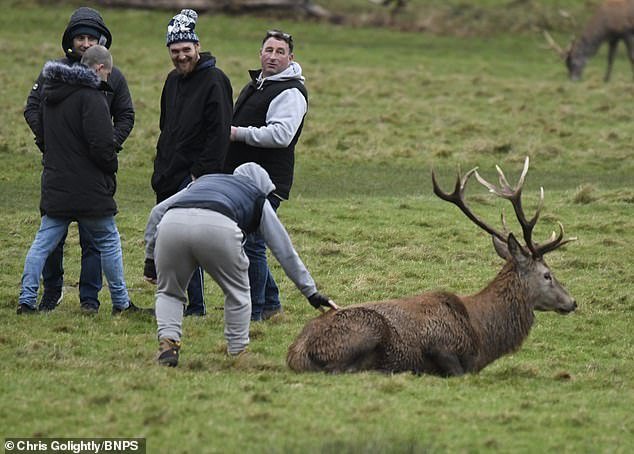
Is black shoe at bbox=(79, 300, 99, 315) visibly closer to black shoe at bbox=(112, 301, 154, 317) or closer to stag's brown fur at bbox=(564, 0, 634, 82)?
black shoe at bbox=(112, 301, 154, 317)

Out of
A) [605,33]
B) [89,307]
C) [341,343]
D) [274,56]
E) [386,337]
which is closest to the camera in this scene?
[341,343]

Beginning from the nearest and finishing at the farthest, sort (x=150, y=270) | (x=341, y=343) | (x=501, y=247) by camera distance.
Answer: (x=341, y=343) → (x=150, y=270) → (x=501, y=247)

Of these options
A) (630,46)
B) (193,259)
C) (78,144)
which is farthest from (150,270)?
(630,46)

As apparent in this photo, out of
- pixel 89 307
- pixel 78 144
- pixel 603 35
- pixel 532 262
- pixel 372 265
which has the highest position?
pixel 78 144

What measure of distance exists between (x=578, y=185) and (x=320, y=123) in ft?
16.5

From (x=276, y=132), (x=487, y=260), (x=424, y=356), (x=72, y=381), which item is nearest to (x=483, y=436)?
(x=424, y=356)

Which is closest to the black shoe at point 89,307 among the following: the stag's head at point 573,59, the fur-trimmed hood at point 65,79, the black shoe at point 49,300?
the black shoe at point 49,300

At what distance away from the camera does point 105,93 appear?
32.8ft

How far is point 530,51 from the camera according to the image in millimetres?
32438

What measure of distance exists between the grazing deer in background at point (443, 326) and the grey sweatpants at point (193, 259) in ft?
1.96

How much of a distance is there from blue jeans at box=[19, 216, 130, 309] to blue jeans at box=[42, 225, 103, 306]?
0.10 metres

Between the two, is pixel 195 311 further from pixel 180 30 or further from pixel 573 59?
pixel 573 59

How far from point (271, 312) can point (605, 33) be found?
72.6ft

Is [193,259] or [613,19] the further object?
[613,19]
